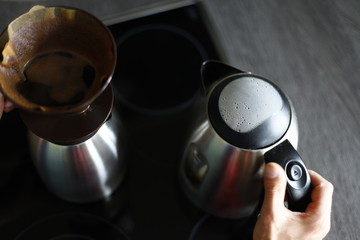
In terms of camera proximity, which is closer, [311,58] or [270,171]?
[270,171]

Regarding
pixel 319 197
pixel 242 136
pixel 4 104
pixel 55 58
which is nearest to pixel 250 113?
pixel 242 136

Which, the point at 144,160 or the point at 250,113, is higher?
the point at 250,113

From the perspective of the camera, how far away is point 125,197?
0.70 metres

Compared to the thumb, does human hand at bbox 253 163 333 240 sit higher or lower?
lower

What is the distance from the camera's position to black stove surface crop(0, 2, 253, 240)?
0.68 meters

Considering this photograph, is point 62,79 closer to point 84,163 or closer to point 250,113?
point 84,163

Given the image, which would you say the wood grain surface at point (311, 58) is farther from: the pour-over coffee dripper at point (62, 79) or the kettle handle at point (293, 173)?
the pour-over coffee dripper at point (62, 79)

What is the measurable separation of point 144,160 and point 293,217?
0.28m

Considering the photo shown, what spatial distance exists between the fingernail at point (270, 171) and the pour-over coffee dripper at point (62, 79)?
22 centimetres

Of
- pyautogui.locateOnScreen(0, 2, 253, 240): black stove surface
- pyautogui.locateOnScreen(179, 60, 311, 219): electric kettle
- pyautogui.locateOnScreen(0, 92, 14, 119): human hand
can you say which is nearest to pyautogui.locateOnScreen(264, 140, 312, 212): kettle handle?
pyautogui.locateOnScreen(179, 60, 311, 219): electric kettle

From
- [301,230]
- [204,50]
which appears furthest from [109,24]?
[301,230]

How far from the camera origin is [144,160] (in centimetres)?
73

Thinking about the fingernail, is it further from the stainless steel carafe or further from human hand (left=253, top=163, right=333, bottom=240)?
the stainless steel carafe

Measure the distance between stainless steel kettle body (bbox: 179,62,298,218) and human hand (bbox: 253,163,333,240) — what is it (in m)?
0.04
